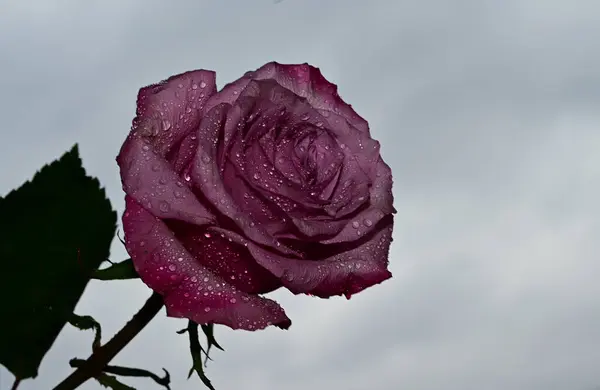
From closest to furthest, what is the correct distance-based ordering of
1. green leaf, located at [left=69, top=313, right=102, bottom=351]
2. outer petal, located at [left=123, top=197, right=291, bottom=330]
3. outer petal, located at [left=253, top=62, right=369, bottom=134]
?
outer petal, located at [left=123, top=197, right=291, bottom=330] < green leaf, located at [left=69, top=313, right=102, bottom=351] < outer petal, located at [left=253, top=62, right=369, bottom=134]

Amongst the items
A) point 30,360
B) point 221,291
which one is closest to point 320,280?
point 221,291

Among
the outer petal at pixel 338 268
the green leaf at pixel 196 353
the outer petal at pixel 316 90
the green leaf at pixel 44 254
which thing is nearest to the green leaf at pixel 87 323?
the green leaf at pixel 44 254

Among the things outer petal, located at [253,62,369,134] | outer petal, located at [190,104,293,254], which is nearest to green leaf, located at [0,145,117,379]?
outer petal, located at [190,104,293,254]

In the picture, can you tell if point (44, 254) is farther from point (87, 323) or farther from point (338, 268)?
point (338, 268)

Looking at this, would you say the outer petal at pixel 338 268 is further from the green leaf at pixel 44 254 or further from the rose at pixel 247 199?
the green leaf at pixel 44 254

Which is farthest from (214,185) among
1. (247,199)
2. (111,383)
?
(111,383)

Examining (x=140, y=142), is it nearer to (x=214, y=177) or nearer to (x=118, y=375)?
(x=214, y=177)

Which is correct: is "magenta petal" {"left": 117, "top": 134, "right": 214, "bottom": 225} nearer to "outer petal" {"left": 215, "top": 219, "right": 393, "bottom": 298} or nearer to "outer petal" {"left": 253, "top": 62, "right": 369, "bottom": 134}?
"outer petal" {"left": 215, "top": 219, "right": 393, "bottom": 298}
